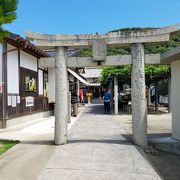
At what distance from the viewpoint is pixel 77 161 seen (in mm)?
7883

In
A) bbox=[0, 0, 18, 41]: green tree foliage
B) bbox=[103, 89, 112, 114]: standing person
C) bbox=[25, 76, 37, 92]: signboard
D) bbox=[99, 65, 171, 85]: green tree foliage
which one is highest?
bbox=[0, 0, 18, 41]: green tree foliage

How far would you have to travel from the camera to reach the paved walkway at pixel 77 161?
269 inches

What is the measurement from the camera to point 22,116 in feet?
52.9

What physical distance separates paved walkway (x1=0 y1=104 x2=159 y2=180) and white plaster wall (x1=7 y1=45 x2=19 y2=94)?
184 inches

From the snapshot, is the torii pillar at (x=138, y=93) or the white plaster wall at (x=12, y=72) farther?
the white plaster wall at (x=12, y=72)

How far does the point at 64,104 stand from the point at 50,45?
1.92m

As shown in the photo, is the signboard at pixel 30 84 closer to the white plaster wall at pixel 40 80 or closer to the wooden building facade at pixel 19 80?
the wooden building facade at pixel 19 80

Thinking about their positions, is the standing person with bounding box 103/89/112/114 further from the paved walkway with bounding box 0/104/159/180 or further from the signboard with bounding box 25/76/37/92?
the paved walkway with bounding box 0/104/159/180

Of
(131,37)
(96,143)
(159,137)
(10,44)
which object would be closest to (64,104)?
(96,143)

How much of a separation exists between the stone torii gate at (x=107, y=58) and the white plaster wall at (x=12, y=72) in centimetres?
482

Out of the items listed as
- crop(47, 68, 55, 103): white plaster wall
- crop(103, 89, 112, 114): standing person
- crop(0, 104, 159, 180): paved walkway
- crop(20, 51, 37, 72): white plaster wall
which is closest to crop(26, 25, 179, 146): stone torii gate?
Answer: crop(0, 104, 159, 180): paved walkway

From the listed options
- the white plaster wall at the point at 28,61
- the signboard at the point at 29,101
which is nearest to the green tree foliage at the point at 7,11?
the white plaster wall at the point at 28,61

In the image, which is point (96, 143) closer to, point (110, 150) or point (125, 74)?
point (110, 150)

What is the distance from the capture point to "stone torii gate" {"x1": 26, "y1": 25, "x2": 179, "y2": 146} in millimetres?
9961
